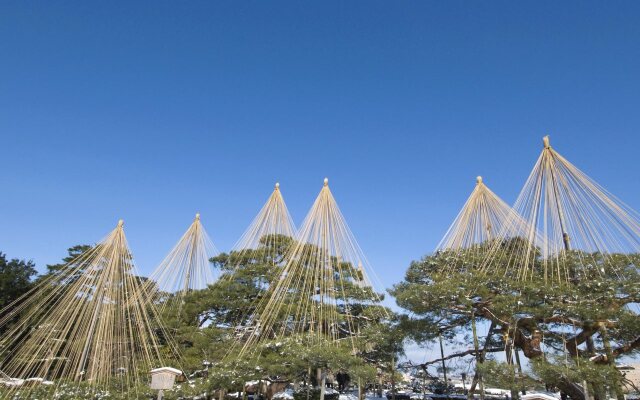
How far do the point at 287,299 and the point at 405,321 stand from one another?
455 cm

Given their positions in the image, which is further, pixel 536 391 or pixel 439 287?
pixel 439 287

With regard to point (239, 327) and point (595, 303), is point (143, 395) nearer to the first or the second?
point (239, 327)

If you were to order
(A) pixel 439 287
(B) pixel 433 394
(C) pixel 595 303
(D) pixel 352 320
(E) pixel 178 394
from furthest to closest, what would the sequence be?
(B) pixel 433 394, (D) pixel 352 320, (E) pixel 178 394, (A) pixel 439 287, (C) pixel 595 303

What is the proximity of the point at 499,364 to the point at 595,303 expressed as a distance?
2631 mm

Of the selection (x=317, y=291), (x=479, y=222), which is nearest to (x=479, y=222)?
(x=479, y=222)

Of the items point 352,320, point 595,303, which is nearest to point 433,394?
point 352,320

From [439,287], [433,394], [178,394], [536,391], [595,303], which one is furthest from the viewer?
[433,394]

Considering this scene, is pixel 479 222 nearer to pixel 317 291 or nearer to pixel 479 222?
pixel 479 222

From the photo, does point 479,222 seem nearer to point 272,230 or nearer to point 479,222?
point 479,222

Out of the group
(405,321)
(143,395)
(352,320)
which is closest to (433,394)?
(352,320)

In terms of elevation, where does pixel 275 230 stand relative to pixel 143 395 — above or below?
above

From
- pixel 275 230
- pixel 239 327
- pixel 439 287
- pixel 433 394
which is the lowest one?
pixel 433 394

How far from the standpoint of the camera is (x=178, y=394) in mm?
11883

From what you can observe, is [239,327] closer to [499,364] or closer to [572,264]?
[499,364]
